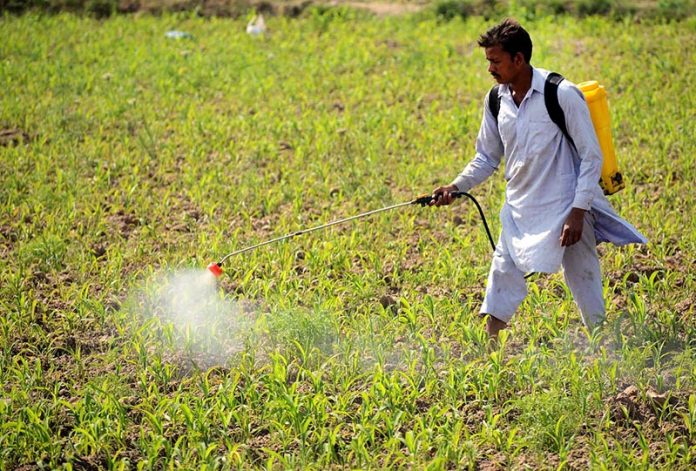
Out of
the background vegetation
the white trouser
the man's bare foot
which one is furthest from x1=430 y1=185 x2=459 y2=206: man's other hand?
the background vegetation

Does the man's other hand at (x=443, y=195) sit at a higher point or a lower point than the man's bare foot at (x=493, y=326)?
higher

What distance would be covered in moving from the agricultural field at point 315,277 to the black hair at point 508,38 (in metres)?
1.36

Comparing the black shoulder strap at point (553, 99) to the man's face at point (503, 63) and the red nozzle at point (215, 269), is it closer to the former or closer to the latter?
the man's face at point (503, 63)

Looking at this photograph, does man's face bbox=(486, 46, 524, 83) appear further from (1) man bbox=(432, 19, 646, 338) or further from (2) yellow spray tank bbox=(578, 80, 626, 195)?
(2) yellow spray tank bbox=(578, 80, 626, 195)

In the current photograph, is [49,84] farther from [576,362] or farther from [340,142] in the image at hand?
[576,362]

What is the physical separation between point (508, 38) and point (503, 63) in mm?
115

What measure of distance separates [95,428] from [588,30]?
7.61 metres

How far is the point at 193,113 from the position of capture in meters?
8.88

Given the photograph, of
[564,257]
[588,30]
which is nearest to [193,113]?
[588,30]

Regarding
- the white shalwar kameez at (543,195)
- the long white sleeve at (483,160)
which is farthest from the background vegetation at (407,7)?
the white shalwar kameez at (543,195)

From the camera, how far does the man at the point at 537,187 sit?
4.35 m

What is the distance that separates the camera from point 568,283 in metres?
4.77

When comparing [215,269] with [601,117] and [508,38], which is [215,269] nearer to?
[508,38]

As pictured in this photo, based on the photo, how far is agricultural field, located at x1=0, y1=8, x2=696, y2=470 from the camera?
422 cm
